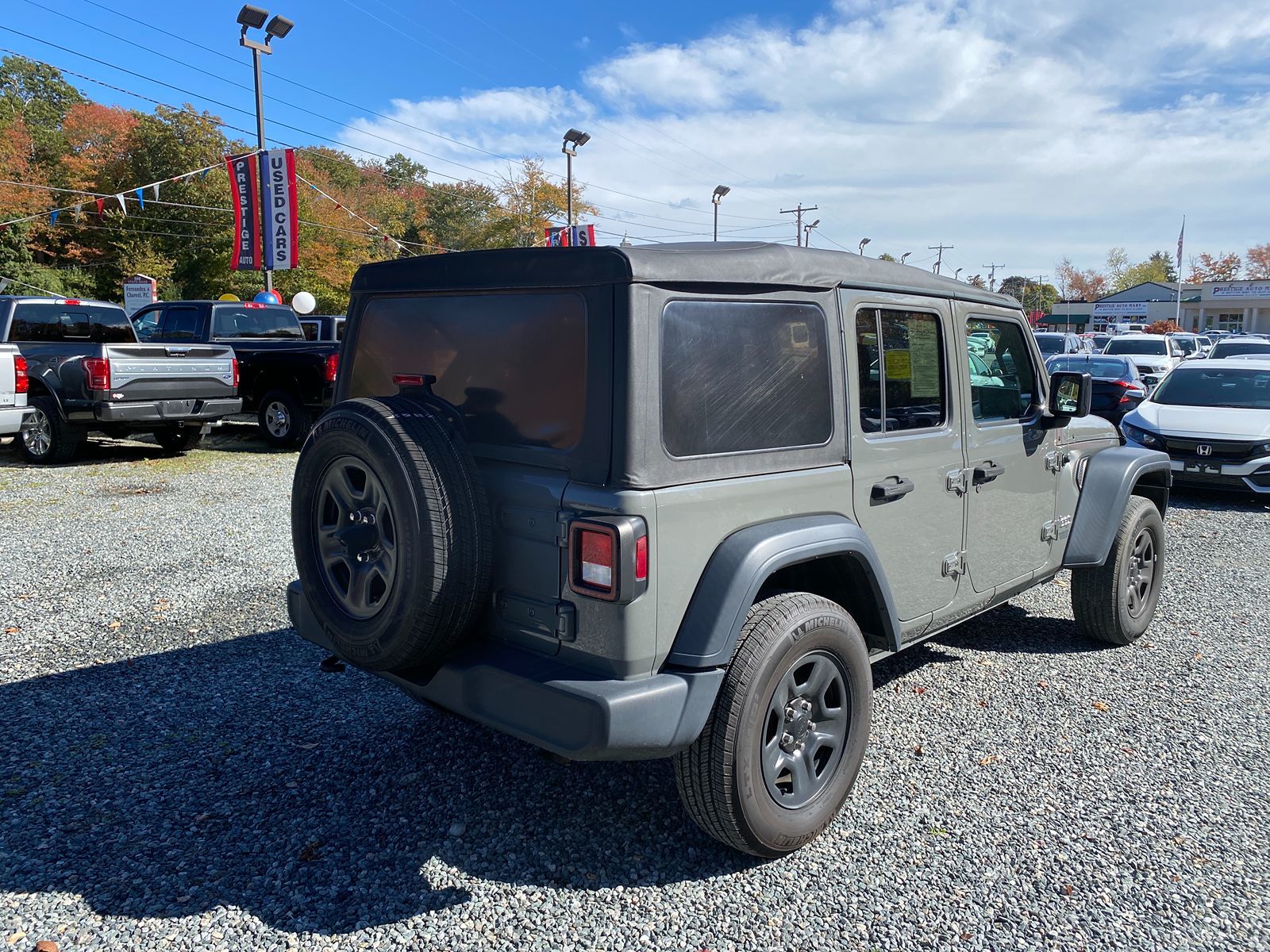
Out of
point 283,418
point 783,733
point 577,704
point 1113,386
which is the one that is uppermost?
point 1113,386

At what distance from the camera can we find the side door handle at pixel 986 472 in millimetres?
3951

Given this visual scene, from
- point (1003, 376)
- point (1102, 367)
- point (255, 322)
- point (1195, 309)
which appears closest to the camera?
point (1003, 376)

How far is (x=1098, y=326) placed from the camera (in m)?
73.4

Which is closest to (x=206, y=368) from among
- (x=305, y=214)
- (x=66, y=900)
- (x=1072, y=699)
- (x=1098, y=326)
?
(x=66, y=900)

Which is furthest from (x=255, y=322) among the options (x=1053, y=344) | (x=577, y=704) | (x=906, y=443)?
(x=1053, y=344)

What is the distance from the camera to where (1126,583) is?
5008 millimetres

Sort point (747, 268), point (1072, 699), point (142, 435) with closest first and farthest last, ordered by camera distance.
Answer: point (747, 268)
point (1072, 699)
point (142, 435)

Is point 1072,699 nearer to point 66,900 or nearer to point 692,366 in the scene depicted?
point 692,366

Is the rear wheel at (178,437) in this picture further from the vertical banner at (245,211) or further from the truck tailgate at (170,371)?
the vertical banner at (245,211)

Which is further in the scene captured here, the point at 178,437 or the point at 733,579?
the point at 178,437

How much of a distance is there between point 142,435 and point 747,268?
519 inches

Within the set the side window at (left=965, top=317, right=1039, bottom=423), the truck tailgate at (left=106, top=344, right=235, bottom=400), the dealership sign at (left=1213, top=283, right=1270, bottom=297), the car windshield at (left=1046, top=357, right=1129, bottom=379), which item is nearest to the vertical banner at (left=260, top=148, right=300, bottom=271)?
the truck tailgate at (left=106, top=344, right=235, bottom=400)

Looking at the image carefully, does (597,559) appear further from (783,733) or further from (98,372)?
(98,372)

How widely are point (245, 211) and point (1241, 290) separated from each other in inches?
3438
